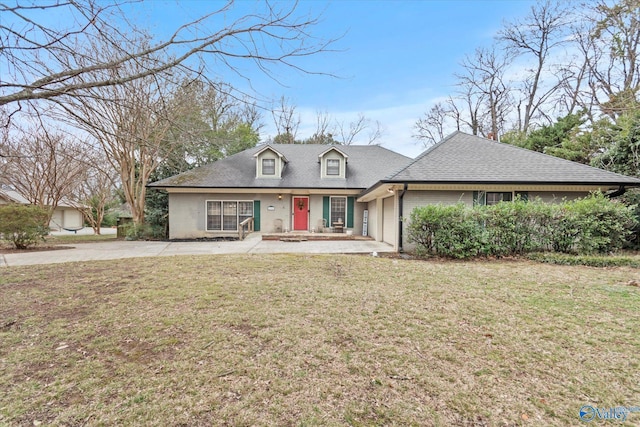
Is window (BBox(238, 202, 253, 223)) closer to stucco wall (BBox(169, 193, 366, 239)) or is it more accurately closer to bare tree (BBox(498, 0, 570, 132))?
stucco wall (BBox(169, 193, 366, 239))

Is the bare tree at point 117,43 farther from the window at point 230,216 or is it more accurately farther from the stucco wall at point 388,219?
the window at point 230,216

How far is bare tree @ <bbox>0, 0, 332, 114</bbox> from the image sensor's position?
259 centimetres

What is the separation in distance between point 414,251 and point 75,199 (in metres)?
25.8

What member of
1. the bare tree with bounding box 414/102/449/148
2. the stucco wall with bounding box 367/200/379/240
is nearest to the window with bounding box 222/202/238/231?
the stucco wall with bounding box 367/200/379/240

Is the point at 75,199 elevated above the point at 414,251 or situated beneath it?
elevated above

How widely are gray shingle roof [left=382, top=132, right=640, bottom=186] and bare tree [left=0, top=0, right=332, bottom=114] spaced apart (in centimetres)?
637

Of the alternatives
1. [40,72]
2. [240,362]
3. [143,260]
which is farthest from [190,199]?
[240,362]

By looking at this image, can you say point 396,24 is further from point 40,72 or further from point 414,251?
point 414,251

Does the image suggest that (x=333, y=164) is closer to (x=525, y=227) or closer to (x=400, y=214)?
(x=400, y=214)

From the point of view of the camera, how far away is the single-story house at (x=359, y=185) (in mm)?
9336

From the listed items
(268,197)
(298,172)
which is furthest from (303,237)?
(298,172)

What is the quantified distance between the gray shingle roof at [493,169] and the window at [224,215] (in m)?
8.26

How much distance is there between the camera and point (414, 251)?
8.84 meters

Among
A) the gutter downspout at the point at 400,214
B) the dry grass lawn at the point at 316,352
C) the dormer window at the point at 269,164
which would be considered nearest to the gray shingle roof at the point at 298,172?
the dormer window at the point at 269,164
